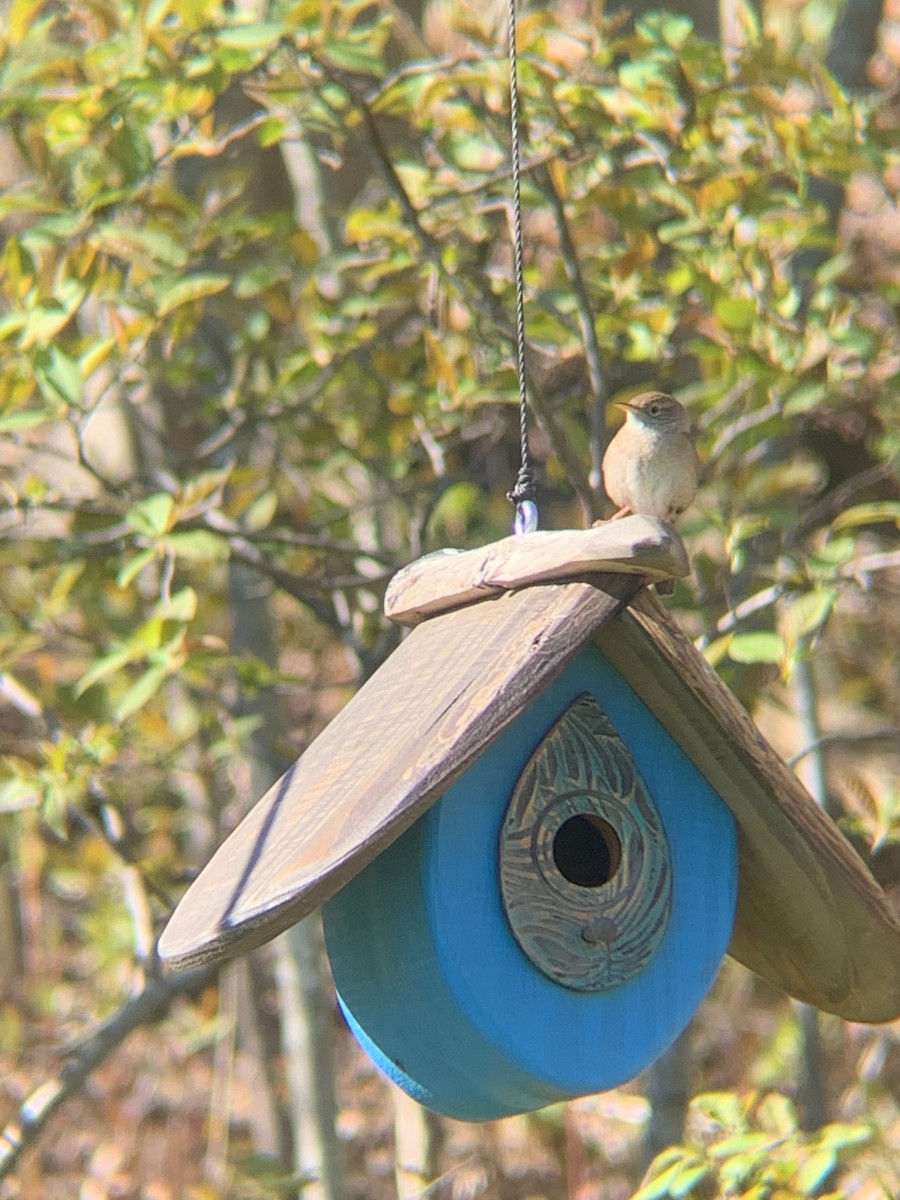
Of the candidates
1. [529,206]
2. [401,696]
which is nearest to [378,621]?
[529,206]

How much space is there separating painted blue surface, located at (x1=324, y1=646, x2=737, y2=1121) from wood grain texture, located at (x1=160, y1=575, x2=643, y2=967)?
13 cm

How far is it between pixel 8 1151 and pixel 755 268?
2.21m

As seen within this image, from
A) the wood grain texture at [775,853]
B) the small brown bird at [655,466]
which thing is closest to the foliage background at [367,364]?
the wood grain texture at [775,853]

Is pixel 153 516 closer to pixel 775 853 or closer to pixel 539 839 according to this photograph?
pixel 539 839

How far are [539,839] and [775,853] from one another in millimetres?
359

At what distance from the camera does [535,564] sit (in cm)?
187

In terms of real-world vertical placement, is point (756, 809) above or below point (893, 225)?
above

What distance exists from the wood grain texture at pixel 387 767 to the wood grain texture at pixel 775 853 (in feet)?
0.44

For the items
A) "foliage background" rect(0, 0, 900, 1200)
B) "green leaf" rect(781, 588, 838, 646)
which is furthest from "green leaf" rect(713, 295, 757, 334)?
"green leaf" rect(781, 588, 838, 646)

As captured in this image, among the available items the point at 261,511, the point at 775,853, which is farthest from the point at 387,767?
the point at 261,511

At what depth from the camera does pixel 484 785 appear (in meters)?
1.95

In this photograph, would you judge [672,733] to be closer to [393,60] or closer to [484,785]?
[484,785]

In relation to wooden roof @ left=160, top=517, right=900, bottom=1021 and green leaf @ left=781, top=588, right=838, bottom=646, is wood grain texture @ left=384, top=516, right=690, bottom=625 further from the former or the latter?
green leaf @ left=781, top=588, right=838, bottom=646

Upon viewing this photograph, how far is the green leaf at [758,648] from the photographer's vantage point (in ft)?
9.15
